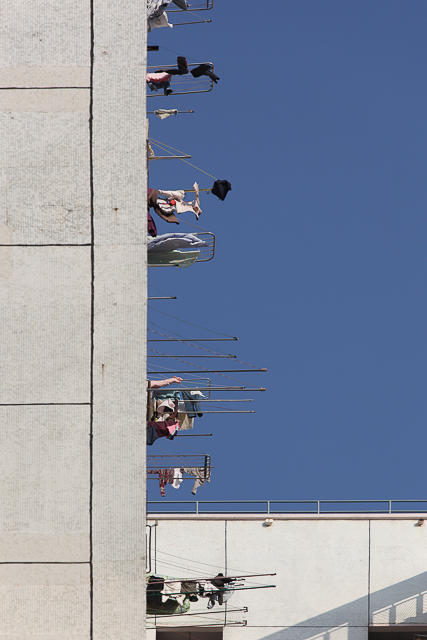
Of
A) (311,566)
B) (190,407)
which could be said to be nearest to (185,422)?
(190,407)

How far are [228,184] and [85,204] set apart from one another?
3490 millimetres

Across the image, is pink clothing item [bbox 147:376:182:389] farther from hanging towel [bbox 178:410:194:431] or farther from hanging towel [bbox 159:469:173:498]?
hanging towel [bbox 159:469:173:498]

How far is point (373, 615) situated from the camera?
21.3 meters

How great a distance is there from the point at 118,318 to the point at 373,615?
47.9 feet

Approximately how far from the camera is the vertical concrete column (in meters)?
11.2

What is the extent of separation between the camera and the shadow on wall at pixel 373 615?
2108 centimetres

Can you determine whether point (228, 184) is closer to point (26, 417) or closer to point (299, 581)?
point (26, 417)

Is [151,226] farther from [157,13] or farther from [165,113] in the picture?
[157,13]

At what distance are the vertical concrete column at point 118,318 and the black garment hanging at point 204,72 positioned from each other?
8.07 feet

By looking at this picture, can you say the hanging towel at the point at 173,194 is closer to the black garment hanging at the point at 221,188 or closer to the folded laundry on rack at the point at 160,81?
the black garment hanging at the point at 221,188

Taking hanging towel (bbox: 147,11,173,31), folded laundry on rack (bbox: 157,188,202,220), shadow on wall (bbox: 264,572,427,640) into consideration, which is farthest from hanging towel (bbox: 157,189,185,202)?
shadow on wall (bbox: 264,572,427,640)

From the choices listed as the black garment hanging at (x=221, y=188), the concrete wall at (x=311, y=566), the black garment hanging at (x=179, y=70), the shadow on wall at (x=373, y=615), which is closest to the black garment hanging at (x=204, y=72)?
the black garment hanging at (x=179, y=70)

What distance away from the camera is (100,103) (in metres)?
11.7

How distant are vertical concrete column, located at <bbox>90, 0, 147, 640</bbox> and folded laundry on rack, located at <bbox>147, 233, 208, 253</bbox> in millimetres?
1758
